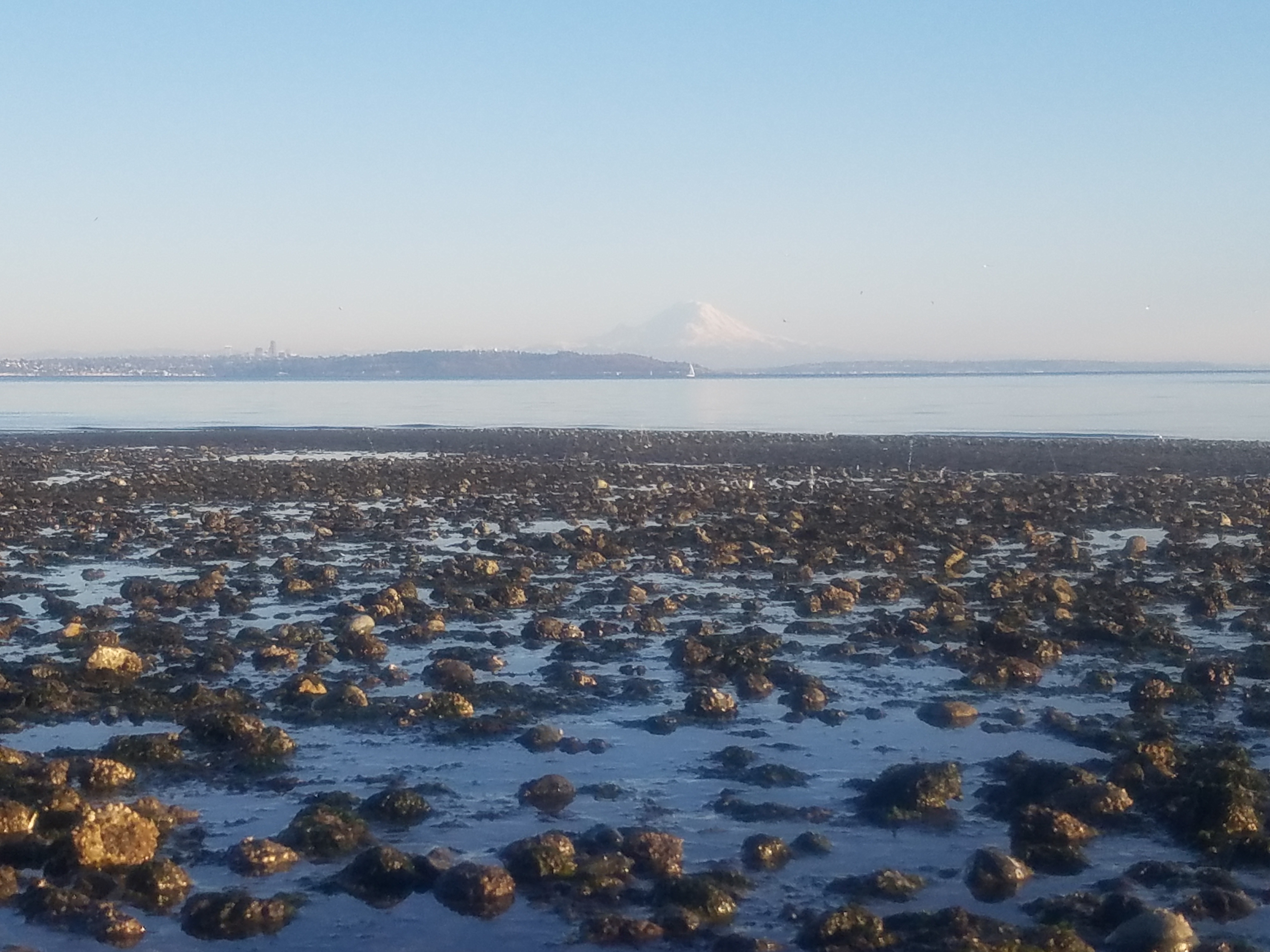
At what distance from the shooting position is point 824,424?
76125 mm

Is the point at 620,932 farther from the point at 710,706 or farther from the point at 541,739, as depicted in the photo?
the point at 710,706

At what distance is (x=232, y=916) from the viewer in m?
7.62

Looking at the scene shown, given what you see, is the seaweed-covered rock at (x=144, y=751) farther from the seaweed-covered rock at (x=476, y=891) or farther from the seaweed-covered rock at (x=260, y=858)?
the seaweed-covered rock at (x=476, y=891)

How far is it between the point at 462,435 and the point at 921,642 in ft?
160

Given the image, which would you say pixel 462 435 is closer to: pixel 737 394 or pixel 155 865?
pixel 155 865

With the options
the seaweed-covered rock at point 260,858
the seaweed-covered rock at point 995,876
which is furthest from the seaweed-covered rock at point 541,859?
the seaweed-covered rock at point 995,876

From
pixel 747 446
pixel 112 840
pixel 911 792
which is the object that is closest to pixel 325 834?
pixel 112 840

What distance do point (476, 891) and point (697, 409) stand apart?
97.4m

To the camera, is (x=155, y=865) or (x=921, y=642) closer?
(x=155, y=865)

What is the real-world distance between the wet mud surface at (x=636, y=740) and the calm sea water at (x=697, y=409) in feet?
150

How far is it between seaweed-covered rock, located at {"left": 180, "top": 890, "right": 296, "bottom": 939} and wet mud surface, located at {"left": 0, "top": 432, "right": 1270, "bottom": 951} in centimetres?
2

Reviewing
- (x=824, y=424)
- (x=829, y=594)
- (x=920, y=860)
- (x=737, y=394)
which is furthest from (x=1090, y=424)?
(x=737, y=394)

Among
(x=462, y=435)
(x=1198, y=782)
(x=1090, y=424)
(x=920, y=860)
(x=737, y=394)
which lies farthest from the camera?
(x=737, y=394)

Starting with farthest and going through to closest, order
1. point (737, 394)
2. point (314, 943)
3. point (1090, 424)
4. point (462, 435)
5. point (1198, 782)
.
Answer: point (737, 394) < point (1090, 424) < point (462, 435) < point (1198, 782) < point (314, 943)
